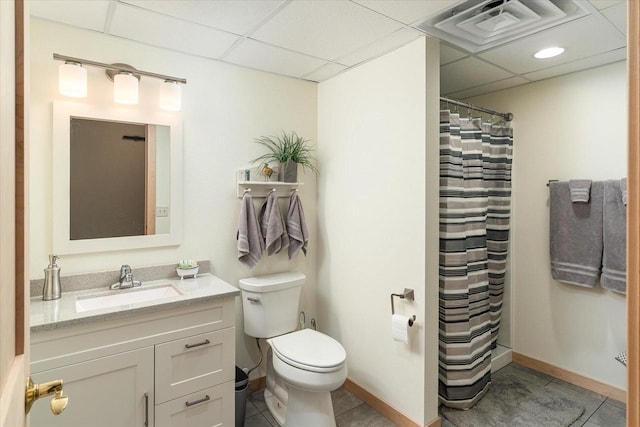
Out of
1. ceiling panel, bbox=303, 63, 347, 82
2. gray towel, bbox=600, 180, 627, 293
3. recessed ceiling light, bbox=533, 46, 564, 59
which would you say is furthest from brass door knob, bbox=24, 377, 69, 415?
gray towel, bbox=600, 180, 627, 293

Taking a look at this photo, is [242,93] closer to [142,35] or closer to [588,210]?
[142,35]

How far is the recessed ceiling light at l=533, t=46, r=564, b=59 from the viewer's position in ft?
7.00

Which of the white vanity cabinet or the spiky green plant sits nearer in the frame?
the white vanity cabinet

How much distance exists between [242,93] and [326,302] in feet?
5.50

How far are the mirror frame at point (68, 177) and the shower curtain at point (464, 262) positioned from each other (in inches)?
65.2

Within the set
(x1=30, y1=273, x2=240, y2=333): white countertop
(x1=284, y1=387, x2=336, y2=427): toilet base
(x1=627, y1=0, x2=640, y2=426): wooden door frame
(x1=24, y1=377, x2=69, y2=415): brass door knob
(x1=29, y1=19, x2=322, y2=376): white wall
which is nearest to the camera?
(x1=627, y1=0, x2=640, y2=426): wooden door frame

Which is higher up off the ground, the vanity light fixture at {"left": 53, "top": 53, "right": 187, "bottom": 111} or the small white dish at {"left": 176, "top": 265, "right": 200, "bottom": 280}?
the vanity light fixture at {"left": 53, "top": 53, "right": 187, "bottom": 111}

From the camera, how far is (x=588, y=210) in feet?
7.97

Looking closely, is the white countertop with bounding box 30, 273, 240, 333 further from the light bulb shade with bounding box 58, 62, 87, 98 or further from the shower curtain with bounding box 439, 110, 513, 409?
the shower curtain with bounding box 439, 110, 513, 409

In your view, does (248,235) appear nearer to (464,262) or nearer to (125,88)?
(125,88)

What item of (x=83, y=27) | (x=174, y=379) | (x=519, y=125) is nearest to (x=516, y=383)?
(x=519, y=125)

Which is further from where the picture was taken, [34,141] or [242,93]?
[242,93]

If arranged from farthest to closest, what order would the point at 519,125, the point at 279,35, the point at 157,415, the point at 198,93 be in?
the point at 519,125
the point at 198,93
the point at 279,35
the point at 157,415

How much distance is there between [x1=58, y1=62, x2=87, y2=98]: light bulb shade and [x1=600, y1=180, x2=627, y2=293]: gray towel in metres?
3.22
